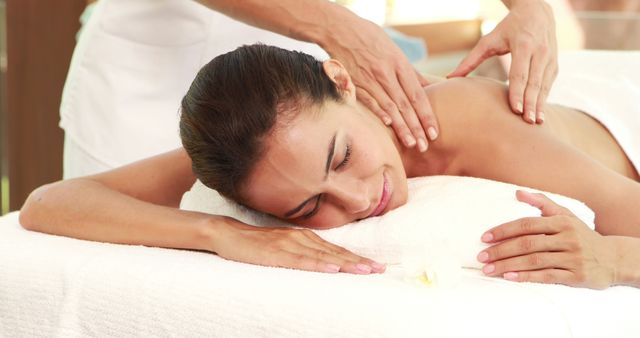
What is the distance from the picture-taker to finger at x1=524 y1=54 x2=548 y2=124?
6.29ft

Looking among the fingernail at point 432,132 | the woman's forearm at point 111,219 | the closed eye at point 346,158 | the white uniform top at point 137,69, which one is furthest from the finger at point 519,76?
the white uniform top at point 137,69

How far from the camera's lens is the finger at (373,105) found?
75.0 inches

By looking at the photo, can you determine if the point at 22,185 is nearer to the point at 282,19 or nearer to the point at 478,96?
the point at 282,19

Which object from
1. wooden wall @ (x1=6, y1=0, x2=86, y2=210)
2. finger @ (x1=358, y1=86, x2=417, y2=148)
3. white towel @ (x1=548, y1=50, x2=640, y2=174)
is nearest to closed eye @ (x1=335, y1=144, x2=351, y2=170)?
finger @ (x1=358, y1=86, x2=417, y2=148)

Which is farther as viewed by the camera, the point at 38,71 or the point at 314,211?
the point at 38,71

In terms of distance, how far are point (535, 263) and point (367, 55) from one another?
0.65 meters

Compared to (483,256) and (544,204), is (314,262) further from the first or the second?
(544,204)

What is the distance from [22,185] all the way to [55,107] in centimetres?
29

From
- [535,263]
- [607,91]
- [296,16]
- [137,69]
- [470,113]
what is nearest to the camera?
[535,263]

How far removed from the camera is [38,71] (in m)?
3.04

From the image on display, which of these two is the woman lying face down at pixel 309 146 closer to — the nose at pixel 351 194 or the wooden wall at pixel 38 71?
the nose at pixel 351 194

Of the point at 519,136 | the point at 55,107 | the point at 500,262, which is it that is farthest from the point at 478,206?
the point at 55,107

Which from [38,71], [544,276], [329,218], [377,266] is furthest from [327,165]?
[38,71]

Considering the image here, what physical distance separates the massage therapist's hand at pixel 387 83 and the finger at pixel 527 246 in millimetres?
428
